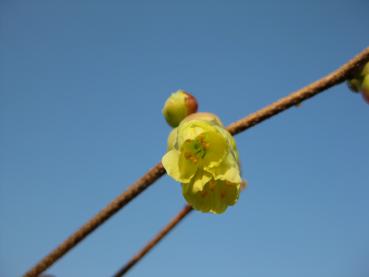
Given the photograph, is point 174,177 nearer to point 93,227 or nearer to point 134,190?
point 134,190

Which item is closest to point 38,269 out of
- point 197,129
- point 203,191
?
point 203,191

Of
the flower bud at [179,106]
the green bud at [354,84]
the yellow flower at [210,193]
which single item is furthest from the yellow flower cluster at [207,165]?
the green bud at [354,84]

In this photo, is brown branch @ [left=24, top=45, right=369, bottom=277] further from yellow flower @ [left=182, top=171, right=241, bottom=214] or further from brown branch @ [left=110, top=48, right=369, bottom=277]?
yellow flower @ [left=182, top=171, right=241, bottom=214]

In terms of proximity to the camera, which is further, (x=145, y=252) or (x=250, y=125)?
(x=145, y=252)

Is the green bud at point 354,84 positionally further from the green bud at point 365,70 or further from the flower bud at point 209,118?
the flower bud at point 209,118

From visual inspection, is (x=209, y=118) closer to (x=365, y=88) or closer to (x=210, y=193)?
(x=210, y=193)

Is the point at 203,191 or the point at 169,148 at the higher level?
the point at 169,148
